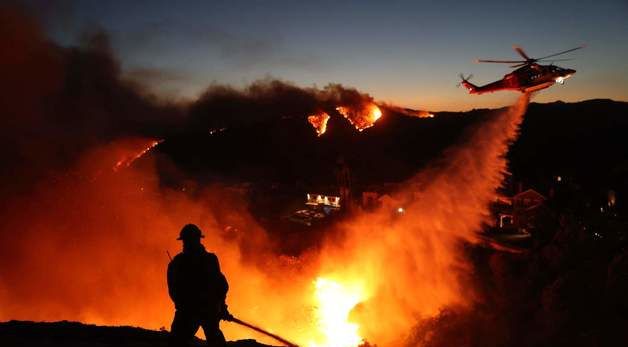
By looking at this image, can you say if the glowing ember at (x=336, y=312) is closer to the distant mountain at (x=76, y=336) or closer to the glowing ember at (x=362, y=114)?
the glowing ember at (x=362, y=114)

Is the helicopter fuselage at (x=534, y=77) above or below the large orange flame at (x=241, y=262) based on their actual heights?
above

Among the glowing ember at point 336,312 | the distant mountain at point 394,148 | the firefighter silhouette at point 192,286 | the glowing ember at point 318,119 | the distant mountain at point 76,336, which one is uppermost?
the distant mountain at point 394,148

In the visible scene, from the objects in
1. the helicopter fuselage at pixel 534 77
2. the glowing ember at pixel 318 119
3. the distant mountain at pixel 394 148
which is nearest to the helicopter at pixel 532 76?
the helicopter fuselage at pixel 534 77

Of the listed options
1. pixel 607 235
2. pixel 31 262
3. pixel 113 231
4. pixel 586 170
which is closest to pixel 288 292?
pixel 113 231

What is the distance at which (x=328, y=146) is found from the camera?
2874 inches

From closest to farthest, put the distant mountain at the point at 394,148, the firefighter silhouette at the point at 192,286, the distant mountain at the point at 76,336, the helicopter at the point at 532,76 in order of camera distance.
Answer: the firefighter silhouette at the point at 192,286 → the distant mountain at the point at 76,336 → the helicopter at the point at 532,76 → the distant mountain at the point at 394,148

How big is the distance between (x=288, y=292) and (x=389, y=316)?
812 centimetres

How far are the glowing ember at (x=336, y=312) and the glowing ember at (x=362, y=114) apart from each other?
10375 millimetres

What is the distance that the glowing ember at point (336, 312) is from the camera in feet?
73.7

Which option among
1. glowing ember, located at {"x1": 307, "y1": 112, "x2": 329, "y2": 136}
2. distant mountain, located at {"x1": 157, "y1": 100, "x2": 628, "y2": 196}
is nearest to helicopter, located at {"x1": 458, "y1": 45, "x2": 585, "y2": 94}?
glowing ember, located at {"x1": 307, "y1": 112, "x2": 329, "y2": 136}

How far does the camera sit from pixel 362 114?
66.3ft

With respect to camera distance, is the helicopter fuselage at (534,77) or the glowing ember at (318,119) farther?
the glowing ember at (318,119)

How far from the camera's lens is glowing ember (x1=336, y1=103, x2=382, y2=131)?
19.1 meters

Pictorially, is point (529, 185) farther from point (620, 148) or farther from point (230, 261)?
point (620, 148)
